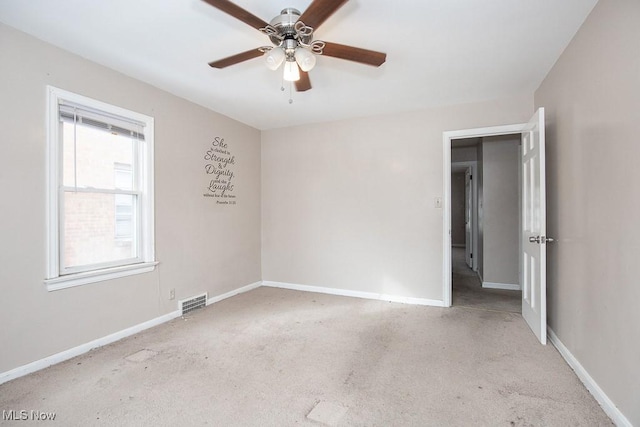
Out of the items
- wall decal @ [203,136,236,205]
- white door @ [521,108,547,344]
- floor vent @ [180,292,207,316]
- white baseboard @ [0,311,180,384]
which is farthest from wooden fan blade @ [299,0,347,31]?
floor vent @ [180,292,207,316]

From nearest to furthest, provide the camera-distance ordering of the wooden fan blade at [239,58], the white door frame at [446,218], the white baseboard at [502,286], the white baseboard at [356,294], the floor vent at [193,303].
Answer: the wooden fan blade at [239,58]
the floor vent at [193,303]
the white door frame at [446,218]
the white baseboard at [356,294]
the white baseboard at [502,286]

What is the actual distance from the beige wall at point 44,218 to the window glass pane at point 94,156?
0.70 feet

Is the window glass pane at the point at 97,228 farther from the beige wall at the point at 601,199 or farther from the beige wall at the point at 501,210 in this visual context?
the beige wall at the point at 501,210

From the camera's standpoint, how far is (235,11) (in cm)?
162

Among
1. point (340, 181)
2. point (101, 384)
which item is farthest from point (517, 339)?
point (101, 384)

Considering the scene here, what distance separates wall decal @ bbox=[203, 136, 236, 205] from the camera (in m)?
3.88

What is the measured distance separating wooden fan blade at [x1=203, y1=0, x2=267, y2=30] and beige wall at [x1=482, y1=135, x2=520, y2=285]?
160 inches

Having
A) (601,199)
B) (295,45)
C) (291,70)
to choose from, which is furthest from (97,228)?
(601,199)

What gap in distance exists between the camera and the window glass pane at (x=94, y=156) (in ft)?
8.34

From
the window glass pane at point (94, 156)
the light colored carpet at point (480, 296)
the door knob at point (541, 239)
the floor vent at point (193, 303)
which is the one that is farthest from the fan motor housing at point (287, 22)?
the light colored carpet at point (480, 296)

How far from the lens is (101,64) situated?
2709mm

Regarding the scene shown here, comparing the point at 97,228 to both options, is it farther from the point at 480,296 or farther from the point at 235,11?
the point at 480,296

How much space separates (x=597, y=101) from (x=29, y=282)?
393 centimetres

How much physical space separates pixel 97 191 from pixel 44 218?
1.54 ft
